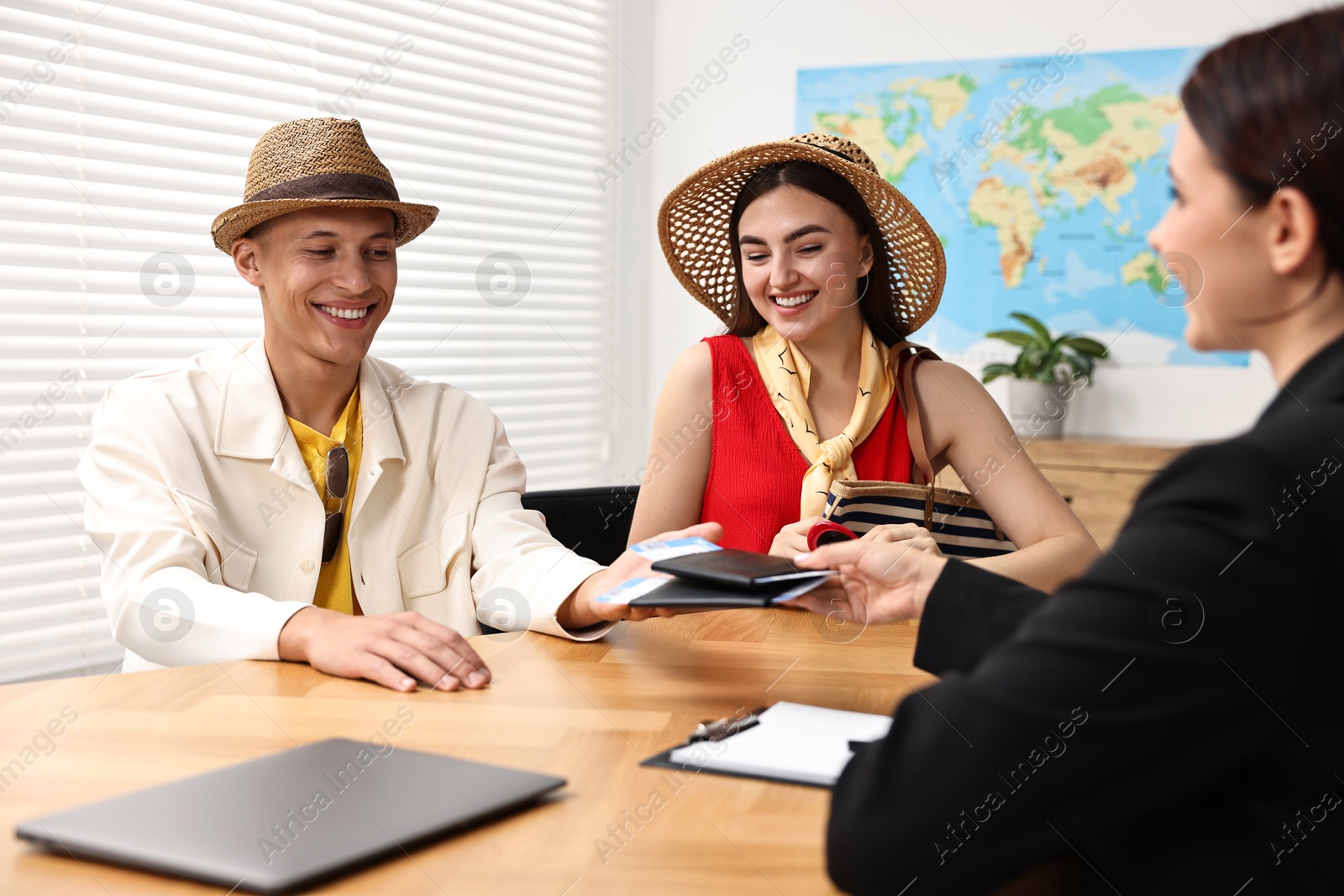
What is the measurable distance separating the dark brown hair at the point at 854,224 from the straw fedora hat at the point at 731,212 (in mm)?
17

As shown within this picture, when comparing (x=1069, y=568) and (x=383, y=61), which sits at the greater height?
(x=383, y=61)

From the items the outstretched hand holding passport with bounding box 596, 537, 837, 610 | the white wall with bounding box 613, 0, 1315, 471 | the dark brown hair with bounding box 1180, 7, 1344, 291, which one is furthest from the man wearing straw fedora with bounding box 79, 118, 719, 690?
the white wall with bounding box 613, 0, 1315, 471

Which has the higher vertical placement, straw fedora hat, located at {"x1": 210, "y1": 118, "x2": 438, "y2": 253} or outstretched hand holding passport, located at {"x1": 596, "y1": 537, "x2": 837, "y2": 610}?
straw fedora hat, located at {"x1": 210, "y1": 118, "x2": 438, "y2": 253}

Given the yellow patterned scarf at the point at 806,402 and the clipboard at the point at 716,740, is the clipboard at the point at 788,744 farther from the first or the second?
the yellow patterned scarf at the point at 806,402

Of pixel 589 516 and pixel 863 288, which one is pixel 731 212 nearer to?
pixel 863 288

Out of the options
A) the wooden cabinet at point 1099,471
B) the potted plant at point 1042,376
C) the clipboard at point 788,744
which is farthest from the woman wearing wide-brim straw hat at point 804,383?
the potted plant at point 1042,376

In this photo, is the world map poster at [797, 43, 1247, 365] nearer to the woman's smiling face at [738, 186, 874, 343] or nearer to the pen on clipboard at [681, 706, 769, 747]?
the woman's smiling face at [738, 186, 874, 343]

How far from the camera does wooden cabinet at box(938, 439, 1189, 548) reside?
383 centimetres

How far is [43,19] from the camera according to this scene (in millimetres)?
2646

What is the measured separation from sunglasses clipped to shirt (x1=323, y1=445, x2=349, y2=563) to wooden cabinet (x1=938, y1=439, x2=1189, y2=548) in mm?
2487

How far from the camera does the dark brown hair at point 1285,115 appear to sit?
80cm

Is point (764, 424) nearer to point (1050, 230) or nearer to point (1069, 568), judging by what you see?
point (1069, 568)

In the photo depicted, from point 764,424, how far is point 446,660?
1.21 metres

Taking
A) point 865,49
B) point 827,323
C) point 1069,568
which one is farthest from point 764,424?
point 865,49
